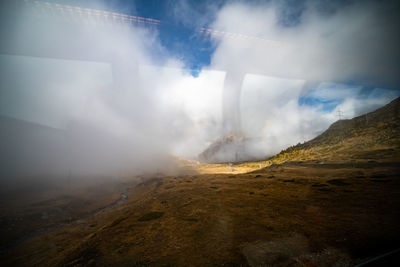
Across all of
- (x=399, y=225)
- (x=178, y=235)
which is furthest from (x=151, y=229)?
(x=399, y=225)

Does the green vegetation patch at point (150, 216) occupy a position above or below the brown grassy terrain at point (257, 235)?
below

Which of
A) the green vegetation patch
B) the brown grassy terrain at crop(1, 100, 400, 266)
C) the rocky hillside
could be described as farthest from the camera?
the rocky hillside

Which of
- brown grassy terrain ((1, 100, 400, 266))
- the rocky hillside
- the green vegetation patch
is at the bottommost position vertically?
the green vegetation patch

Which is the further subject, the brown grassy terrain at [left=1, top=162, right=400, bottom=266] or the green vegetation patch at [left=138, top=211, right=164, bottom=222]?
the green vegetation patch at [left=138, top=211, right=164, bottom=222]

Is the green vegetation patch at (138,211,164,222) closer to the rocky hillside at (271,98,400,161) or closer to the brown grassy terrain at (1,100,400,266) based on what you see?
the brown grassy terrain at (1,100,400,266)

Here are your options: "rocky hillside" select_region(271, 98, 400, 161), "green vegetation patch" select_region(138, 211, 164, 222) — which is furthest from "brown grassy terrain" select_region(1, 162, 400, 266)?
"rocky hillside" select_region(271, 98, 400, 161)

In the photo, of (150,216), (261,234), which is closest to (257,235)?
(261,234)

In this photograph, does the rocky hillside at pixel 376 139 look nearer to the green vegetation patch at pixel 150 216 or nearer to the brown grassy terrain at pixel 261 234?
the brown grassy terrain at pixel 261 234

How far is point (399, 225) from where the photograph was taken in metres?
6.33

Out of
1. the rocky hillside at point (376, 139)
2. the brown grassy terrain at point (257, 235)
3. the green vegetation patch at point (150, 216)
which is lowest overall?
the green vegetation patch at point (150, 216)

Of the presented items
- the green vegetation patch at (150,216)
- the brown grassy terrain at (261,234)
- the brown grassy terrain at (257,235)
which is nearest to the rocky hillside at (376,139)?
the brown grassy terrain at (257,235)

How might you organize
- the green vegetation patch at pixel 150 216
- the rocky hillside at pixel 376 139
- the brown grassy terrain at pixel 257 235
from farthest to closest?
the rocky hillside at pixel 376 139, the green vegetation patch at pixel 150 216, the brown grassy terrain at pixel 257 235

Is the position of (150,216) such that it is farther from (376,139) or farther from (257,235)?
(376,139)

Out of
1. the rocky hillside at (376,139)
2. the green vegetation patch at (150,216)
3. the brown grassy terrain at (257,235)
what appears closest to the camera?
the brown grassy terrain at (257,235)
